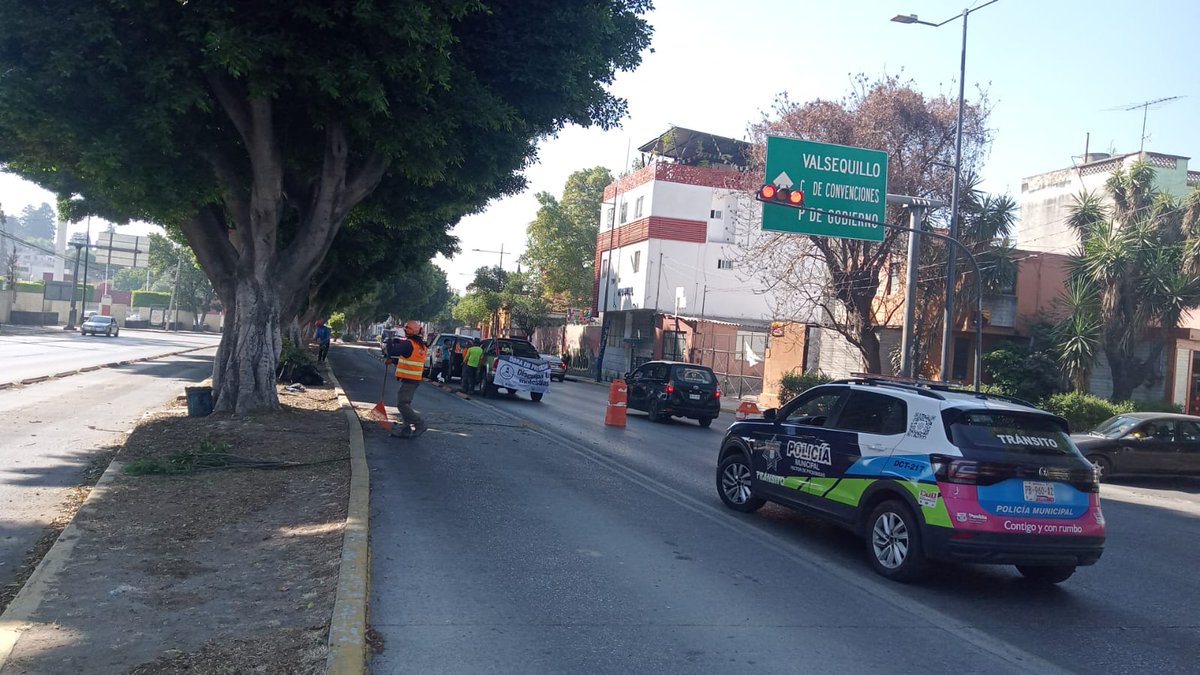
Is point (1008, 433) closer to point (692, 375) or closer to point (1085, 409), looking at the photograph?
point (692, 375)

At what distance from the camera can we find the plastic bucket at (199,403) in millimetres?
15156

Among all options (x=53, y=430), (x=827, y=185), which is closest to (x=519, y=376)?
(x=827, y=185)

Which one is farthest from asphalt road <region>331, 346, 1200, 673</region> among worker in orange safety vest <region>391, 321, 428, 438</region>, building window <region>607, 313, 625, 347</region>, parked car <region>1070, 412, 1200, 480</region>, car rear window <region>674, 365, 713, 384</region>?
building window <region>607, 313, 625, 347</region>

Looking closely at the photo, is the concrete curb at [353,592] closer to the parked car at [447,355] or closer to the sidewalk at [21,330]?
the parked car at [447,355]

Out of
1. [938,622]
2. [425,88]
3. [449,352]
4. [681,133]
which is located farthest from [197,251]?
[681,133]

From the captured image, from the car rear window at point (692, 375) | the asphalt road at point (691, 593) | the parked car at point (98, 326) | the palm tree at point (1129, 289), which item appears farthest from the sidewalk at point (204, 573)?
the parked car at point (98, 326)

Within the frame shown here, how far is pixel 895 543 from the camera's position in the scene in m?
7.62

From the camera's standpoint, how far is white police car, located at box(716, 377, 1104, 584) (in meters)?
7.11

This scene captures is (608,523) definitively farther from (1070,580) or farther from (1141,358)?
(1141,358)

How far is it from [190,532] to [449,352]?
22087 millimetres

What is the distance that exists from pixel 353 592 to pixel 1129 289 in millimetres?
24783

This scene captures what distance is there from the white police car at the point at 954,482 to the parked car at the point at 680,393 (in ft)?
43.6

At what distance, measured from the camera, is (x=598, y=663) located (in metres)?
5.19

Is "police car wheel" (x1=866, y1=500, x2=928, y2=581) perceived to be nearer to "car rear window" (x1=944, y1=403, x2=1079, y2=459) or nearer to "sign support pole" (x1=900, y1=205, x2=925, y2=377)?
"car rear window" (x1=944, y1=403, x2=1079, y2=459)
